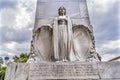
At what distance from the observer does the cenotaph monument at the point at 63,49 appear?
8.35 m

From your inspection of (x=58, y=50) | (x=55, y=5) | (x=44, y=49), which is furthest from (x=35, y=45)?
(x=55, y=5)

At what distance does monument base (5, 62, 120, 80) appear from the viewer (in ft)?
27.0

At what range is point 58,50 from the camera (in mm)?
9453

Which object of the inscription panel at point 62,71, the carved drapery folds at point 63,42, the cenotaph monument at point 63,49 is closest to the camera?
the inscription panel at point 62,71

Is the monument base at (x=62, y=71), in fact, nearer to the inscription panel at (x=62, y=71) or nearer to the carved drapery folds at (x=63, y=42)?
the inscription panel at (x=62, y=71)

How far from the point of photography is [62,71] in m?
8.34

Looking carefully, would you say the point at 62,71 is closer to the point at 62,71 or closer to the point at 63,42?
the point at 62,71

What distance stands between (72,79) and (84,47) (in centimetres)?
232

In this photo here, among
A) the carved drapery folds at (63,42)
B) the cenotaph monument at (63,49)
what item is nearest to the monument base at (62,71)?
the cenotaph monument at (63,49)

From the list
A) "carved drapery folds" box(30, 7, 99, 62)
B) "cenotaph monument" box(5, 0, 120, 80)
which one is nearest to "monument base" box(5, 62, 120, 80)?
"cenotaph monument" box(5, 0, 120, 80)

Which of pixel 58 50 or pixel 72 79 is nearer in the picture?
pixel 72 79

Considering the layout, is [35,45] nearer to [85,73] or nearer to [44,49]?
[44,49]

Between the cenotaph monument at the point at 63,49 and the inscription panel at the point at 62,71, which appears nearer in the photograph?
the inscription panel at the point at 62,71

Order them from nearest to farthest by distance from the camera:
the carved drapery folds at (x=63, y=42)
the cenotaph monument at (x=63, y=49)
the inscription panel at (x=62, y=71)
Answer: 1. the inscription panel at (x=62, y=71)
2. the cenotaph monument at (x=63, y=49)
3. the carved drapery folds at (x=63, y=42)
